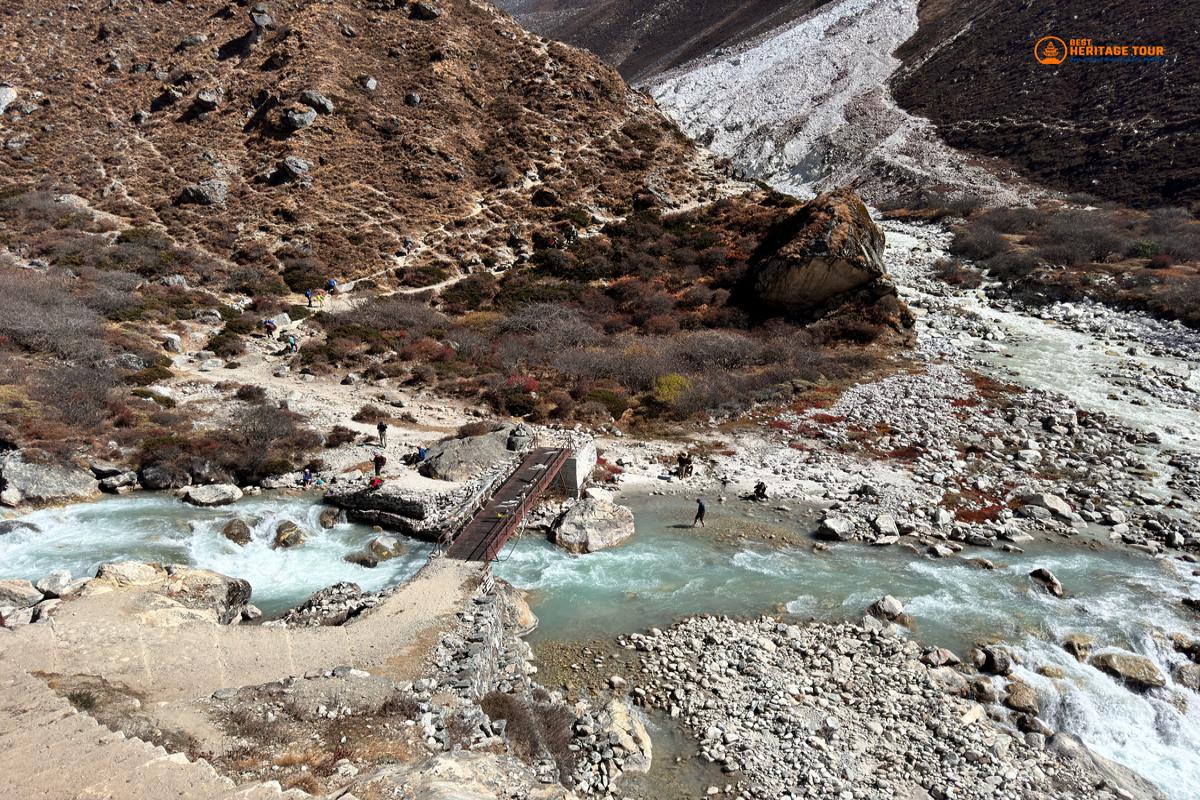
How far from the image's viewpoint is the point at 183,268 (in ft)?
130

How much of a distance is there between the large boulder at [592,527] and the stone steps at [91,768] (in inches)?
451

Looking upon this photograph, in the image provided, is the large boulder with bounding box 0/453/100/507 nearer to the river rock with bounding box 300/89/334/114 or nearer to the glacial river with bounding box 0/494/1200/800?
the glacial river with bounding box 0/494/1200/800

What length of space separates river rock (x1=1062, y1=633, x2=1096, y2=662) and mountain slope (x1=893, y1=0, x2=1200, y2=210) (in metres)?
59.9

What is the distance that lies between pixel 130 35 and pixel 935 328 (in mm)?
70579

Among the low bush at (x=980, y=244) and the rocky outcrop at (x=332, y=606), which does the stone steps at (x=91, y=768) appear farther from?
the low bush at (x=980, y=244)

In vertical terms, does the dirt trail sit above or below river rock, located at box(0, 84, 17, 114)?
below

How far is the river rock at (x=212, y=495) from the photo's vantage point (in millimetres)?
19750

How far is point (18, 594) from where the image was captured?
13.7 m

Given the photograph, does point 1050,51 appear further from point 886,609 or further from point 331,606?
point 331,606

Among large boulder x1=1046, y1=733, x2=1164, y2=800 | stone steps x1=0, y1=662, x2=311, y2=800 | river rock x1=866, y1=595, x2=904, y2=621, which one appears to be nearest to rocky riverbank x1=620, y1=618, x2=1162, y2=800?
large boulder x1=1046, y1=733, x2=1164, y2=800

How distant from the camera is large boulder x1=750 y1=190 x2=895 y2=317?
37125mm

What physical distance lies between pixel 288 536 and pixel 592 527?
8740mm

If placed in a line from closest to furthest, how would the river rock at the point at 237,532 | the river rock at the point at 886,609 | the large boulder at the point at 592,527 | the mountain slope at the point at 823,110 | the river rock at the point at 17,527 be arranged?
the river rock at the point at 886,609, the river rock at the point at 17,527, the river rock at the point at 237,532, the large boulder at the point at 592,527, the mountain slope at the point at 823,110

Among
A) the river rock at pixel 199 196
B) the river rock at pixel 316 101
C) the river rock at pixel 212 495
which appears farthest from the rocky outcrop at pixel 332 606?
the river rock at pixel 316 101
